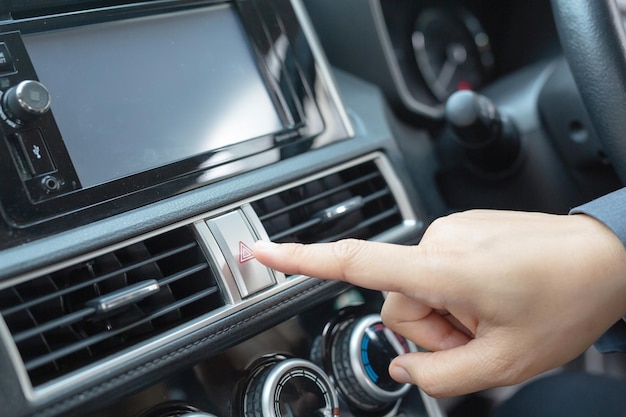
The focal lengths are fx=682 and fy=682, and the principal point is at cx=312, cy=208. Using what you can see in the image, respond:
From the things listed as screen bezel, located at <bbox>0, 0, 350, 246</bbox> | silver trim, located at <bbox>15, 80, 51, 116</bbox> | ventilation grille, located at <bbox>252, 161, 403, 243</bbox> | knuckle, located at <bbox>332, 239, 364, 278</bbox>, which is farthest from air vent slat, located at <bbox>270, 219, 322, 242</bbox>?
silver trim, located at <bbox>15, 80, 51, 116</bbox>

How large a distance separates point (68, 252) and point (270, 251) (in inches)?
9.3

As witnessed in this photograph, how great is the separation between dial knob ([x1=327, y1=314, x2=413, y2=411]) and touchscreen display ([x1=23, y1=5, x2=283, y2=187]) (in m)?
0.32

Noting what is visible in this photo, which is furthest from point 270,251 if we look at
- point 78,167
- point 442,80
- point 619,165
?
point 442,80

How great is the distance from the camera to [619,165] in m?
0.97

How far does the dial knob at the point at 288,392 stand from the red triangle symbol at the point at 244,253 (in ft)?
0.46

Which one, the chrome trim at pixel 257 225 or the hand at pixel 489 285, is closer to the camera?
the hand at pixel 489 285

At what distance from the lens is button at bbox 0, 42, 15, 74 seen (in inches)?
32.2

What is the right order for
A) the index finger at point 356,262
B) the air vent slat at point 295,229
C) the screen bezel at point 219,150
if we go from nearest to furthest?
the index finger at point 356,262 < the screen bezel at point 219,150 < the air vent slat at point 295,229

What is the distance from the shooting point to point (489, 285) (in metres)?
0.71

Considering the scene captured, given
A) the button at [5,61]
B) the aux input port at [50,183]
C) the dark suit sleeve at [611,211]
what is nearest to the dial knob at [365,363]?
the dark suit sleeve at [611,211]

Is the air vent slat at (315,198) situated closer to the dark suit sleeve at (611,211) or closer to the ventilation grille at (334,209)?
the ventilation grille at (334,209)

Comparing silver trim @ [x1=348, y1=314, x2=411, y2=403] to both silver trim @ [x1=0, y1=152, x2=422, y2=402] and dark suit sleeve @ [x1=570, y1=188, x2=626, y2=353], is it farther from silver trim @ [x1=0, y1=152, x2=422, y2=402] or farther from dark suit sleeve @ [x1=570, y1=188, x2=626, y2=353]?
dark suit sleeve @ [x1=570, y1=188, x2=626, y2=353]

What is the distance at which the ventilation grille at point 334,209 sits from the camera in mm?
951

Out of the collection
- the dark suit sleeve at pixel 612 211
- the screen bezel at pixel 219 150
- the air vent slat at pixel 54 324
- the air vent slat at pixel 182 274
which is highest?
the screen bezel at pixel 219 150
